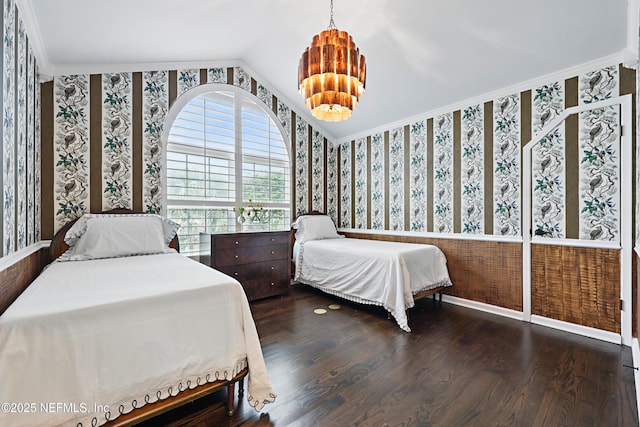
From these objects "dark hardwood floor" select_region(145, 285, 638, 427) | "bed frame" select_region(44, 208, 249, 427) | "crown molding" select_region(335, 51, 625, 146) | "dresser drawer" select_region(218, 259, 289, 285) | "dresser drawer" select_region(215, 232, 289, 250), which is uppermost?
"crown molding" select_region(335, 51, 625, 146)

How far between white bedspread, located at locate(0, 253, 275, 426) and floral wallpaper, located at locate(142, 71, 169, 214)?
1504mm

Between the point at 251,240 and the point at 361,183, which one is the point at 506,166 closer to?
the point at 361,183

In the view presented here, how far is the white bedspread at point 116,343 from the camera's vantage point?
112 centimetres

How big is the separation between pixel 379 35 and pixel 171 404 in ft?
10.9

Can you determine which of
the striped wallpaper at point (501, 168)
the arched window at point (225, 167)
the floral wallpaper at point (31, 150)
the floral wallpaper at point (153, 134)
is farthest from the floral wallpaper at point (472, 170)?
the floral wallpaper at point (31, 150)

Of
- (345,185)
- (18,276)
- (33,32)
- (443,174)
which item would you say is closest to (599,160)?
(443,174)

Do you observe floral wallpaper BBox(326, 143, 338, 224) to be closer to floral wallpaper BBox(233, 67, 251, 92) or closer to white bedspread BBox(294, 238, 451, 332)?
white bedspread BBox(294, 238, 451, 332)

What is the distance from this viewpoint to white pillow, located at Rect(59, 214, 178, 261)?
250cm

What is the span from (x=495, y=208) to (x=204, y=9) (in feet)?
11.5

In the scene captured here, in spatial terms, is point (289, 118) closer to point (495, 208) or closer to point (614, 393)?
point (495, 208)

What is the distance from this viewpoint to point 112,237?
2.57 metres

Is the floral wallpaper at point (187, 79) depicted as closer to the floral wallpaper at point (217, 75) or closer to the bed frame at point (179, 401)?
the floral wallpaper at point (217, 75)

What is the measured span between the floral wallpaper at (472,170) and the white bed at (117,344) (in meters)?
2.86

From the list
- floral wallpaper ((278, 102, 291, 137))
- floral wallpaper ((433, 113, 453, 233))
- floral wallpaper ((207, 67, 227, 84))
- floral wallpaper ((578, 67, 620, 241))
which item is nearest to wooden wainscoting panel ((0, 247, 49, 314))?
floral wallpaper ((207, 67, 227, 84))
